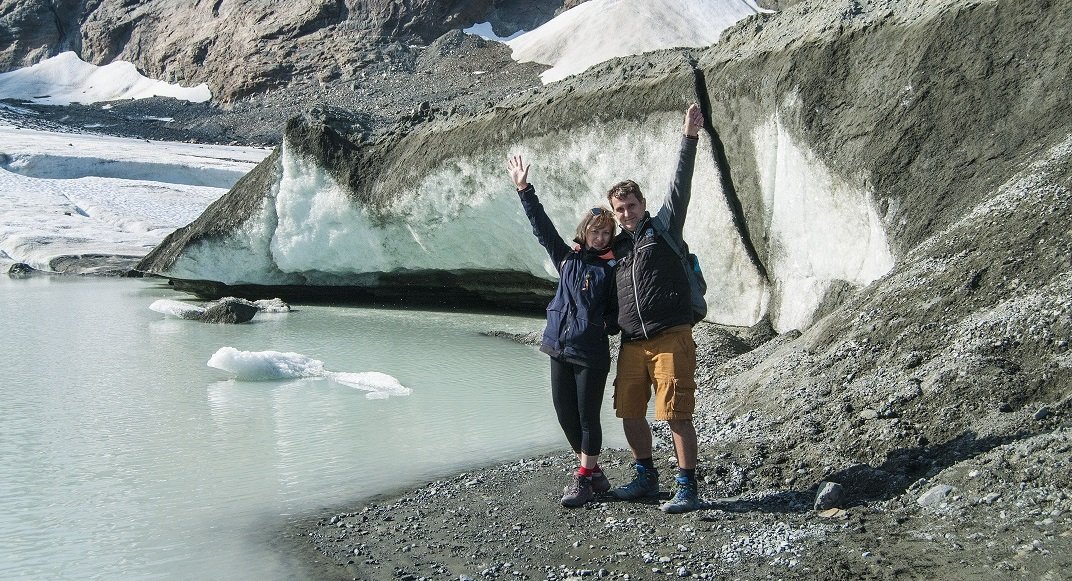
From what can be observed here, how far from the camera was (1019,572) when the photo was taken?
7.98 ft

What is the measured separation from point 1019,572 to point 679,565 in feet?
2.89

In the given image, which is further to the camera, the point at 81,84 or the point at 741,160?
the point at 81,84

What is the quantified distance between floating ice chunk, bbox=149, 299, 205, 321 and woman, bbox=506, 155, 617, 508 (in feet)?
22.5

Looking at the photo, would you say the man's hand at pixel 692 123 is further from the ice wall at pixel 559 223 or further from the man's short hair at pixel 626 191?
the ice wall at pixel 559 223

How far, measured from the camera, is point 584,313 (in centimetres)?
333

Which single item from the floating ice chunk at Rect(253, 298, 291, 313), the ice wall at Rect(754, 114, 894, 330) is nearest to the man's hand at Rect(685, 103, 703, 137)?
the ice wall at Rect(754, 114, 894, 330)

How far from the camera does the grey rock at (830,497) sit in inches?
125

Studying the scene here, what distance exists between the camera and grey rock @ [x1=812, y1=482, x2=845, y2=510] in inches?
125

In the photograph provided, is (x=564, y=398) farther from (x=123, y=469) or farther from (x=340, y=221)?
(x=340, y=221)

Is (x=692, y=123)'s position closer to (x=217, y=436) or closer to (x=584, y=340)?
(x=584, y=340)

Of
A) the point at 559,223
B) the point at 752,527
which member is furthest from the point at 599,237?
the point at 559,223

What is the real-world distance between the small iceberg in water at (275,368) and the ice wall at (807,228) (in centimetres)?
262

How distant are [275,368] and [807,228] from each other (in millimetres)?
3528

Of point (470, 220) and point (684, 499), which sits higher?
point (470, 220)
